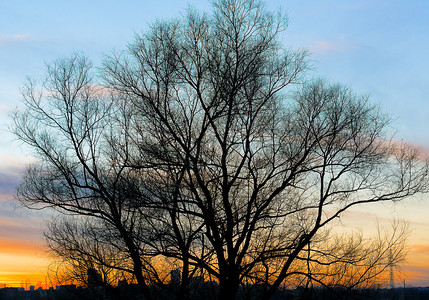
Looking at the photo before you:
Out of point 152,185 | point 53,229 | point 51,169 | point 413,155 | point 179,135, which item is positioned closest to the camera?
point 152,185

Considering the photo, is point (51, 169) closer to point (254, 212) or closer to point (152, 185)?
point (152, 185)

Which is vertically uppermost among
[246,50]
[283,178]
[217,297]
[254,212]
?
[246,50]

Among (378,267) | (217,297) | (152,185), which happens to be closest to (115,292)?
(217,297)

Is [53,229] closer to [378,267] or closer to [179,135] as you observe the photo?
[179,135]

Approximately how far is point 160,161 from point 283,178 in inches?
164

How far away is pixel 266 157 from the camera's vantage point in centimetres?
1664

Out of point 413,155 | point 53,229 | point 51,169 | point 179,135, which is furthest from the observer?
point 53,229

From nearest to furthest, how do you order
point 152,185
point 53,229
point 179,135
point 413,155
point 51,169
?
point 152,185 → point 179,135 → point 413,155 → point 51,169 → point 53,229

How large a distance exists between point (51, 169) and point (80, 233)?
122 inches

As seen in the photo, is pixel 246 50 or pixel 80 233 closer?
pixel 246 50

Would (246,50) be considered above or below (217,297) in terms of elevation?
above

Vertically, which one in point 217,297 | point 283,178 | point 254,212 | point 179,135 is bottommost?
point 217,297

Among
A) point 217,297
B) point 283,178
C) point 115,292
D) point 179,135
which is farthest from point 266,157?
point 115,292

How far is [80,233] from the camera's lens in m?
21.2
